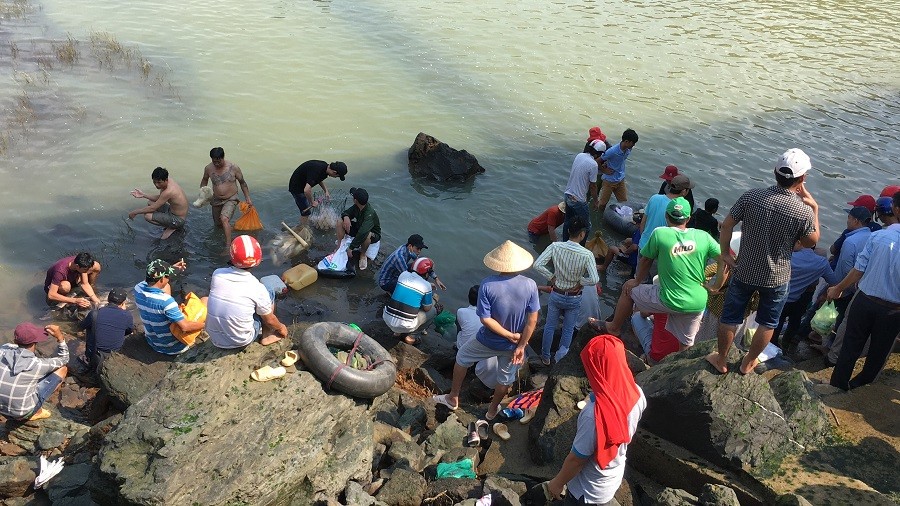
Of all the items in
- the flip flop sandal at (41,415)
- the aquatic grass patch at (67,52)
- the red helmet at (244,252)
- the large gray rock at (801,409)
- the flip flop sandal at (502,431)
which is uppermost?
the red helmet at (244,252)

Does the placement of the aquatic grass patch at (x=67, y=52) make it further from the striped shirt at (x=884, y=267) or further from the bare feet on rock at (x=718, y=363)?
the striped shirt at (x=884, y=267)

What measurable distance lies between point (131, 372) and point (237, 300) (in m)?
3.00

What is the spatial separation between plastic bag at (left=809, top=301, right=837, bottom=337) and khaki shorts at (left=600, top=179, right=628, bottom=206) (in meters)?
5.27

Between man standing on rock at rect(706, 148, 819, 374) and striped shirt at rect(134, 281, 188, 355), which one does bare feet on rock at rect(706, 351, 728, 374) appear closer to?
man standing on rock at rect(706, 148, 819, 374)

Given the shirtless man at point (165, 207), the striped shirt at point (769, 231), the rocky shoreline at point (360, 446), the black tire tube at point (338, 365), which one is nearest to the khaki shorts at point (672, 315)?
the rocky shoreline at point (360, 446)

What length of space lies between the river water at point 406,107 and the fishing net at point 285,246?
0.28m

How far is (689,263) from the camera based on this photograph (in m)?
7.29

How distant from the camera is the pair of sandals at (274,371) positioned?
21.1 ft

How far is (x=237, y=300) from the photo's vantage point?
624 centimetres

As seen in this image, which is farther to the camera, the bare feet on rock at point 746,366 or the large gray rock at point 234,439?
the bare feet on rock at point 746,366

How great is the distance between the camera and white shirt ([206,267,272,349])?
20.5 feet

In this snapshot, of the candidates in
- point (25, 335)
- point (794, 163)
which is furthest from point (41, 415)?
point (794, 163)

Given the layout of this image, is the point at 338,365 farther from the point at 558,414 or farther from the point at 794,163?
the point at 794,163

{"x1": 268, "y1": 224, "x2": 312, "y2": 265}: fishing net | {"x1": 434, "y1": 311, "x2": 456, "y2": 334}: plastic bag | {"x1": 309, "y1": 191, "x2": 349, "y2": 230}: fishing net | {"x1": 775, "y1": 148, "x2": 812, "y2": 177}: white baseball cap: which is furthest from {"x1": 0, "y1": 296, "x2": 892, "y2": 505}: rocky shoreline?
{"x1": 309, "y1": 191, "x2": 349, "y2": 230}: fishing net
